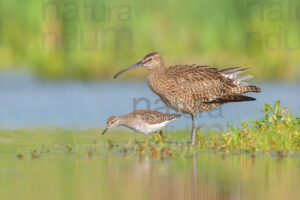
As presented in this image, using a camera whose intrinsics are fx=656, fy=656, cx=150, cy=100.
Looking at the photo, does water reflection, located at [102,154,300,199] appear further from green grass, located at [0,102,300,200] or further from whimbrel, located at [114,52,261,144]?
whimbrel, located at [114,52,261,144]

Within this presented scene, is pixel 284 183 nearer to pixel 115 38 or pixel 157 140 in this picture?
pixel 157 140

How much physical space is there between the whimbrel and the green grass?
28.4 inches

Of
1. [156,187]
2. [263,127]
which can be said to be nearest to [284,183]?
[156,187]

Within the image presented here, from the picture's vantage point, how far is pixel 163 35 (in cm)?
2377

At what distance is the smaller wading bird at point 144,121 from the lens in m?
12.4

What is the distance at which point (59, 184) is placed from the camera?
27.2 feet

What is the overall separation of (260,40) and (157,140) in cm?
1268

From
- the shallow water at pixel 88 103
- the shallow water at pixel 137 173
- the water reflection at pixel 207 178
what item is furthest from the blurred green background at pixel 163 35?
the water reflection at pixel 207 178

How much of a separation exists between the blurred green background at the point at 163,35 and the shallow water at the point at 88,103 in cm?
111

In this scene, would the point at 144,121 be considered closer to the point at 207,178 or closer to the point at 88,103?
the point at 207,178

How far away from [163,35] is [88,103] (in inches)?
235

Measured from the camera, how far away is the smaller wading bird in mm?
12438

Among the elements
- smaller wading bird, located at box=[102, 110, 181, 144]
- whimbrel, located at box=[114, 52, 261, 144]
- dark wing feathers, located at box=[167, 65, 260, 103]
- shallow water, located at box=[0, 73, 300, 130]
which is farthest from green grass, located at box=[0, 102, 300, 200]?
shallow water, located at box=[0, 73, 300, 130]

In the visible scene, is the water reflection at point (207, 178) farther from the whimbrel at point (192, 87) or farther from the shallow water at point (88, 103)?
the shallow water at point (88, 103)
